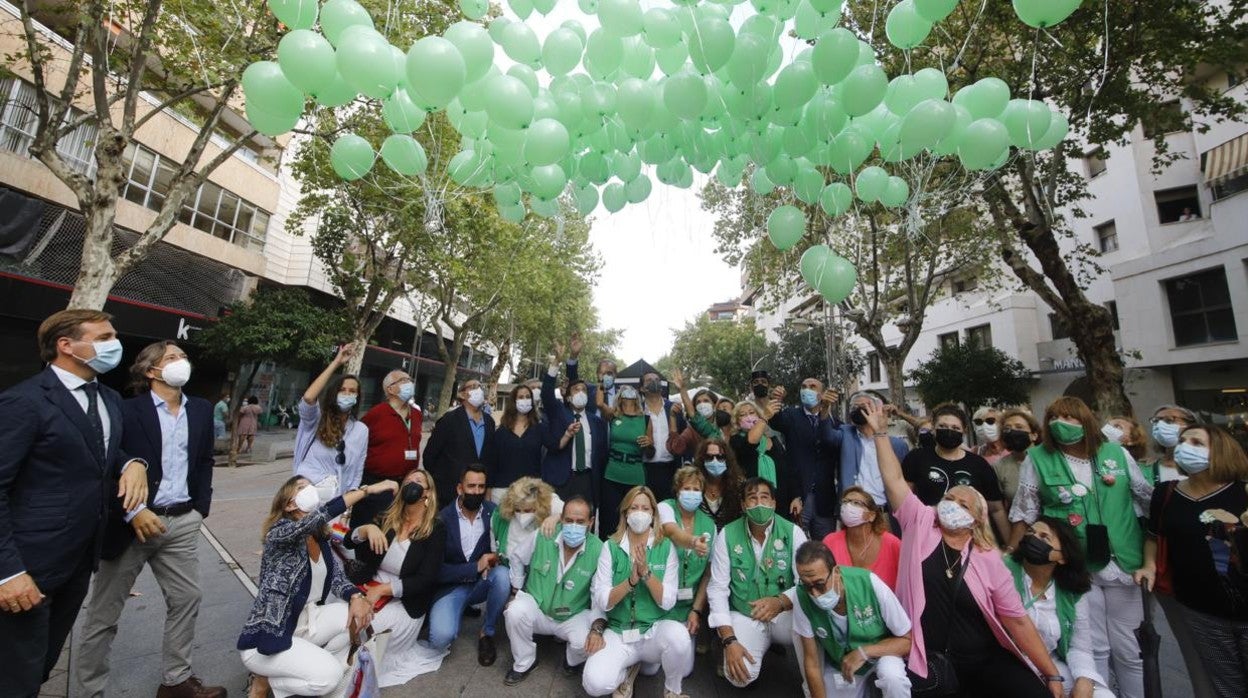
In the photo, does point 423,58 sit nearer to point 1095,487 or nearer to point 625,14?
point 625,14

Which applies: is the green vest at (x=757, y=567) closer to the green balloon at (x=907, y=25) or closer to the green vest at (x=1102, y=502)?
the green vest at (x=1102, y=502)

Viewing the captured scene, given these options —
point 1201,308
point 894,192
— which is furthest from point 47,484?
point 1201,308

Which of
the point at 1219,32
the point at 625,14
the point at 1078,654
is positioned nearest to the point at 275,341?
the point at 625,14

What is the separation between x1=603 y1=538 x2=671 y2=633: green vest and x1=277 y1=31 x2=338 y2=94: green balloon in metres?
3.57

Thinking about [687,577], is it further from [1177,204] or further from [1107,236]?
[1107,236]

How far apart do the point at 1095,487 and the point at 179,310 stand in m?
17.1

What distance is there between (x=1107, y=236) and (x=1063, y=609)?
1828 cm

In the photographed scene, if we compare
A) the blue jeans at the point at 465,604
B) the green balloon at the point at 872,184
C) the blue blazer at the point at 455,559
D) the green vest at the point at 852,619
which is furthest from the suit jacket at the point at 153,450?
the green balloon at the point at 872,184

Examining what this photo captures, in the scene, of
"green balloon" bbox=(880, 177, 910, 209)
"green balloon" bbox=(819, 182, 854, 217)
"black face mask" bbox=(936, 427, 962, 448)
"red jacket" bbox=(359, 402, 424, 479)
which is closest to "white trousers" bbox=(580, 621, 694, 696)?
"red jacket" bbox=(359, 402, 424, 479)

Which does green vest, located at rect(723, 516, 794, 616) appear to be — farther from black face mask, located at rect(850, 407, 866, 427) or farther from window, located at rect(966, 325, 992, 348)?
window, located at rect(966, 325, 992, 348)

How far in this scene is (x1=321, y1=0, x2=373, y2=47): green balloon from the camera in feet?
11.3

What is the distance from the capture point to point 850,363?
2394cm

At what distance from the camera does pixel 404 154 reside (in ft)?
12.8

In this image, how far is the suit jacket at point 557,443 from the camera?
4.68m
